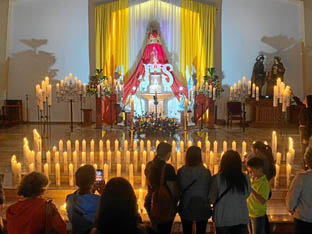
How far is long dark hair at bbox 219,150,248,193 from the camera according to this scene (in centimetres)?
324

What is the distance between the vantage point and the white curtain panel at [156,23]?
12.8 metres

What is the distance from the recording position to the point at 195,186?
3.54m

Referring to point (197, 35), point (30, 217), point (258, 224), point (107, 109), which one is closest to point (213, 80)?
point (197, 35)

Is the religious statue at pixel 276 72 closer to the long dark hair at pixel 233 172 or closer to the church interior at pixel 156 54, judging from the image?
the church interior at pixel 156 54

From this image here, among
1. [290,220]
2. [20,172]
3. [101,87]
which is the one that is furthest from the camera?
[101,87]

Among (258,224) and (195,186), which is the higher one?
(195,186)

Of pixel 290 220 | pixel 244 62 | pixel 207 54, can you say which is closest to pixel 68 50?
pixel 207 54

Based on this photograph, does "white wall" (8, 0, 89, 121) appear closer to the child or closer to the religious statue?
the religious statue

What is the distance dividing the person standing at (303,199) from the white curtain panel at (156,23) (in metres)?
9.81

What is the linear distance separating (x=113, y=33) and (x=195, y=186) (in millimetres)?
9995

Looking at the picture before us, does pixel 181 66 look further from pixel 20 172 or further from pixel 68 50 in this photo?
pixel 20 172

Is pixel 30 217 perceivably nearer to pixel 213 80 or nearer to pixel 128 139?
pixel 128 139

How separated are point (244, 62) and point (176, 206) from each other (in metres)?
10.4

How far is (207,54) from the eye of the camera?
42.7 feet
